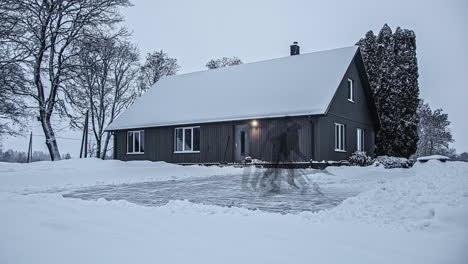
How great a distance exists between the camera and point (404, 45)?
82.2 ft

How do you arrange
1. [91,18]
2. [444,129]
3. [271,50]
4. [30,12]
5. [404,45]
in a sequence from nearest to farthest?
[30,12], [91,18], [404,45], [444,129], [271,50]

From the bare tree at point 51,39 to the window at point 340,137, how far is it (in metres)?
12.1

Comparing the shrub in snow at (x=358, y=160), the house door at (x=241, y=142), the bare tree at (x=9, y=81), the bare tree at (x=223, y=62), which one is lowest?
the shrub in snow at (x=358, y=160)

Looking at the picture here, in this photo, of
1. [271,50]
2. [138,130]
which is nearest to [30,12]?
[138,130]

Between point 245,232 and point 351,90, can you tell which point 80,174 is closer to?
point 245,232

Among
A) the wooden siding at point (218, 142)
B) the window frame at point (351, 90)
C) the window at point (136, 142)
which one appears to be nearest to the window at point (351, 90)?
the window frame at point (351, 90)

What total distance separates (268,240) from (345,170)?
1080 centimetres

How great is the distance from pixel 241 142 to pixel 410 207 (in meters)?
14.8

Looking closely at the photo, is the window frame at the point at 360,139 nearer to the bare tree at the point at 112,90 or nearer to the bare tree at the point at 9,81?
the bare tree at the point at 9,81

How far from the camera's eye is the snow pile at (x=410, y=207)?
5.04m

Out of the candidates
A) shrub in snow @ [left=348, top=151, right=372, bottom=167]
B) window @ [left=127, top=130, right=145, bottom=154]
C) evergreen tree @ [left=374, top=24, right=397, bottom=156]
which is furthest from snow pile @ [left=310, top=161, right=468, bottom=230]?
window @ [left=127, top=130, right=145, bottom=154]

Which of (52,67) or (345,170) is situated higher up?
(52,67)

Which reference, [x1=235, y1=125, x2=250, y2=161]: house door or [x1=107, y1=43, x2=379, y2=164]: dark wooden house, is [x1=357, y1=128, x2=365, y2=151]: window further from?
[x1=235, y1=125, x2=250, y2=161]: house door

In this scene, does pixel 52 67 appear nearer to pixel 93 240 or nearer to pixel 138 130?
pixel 138 130
